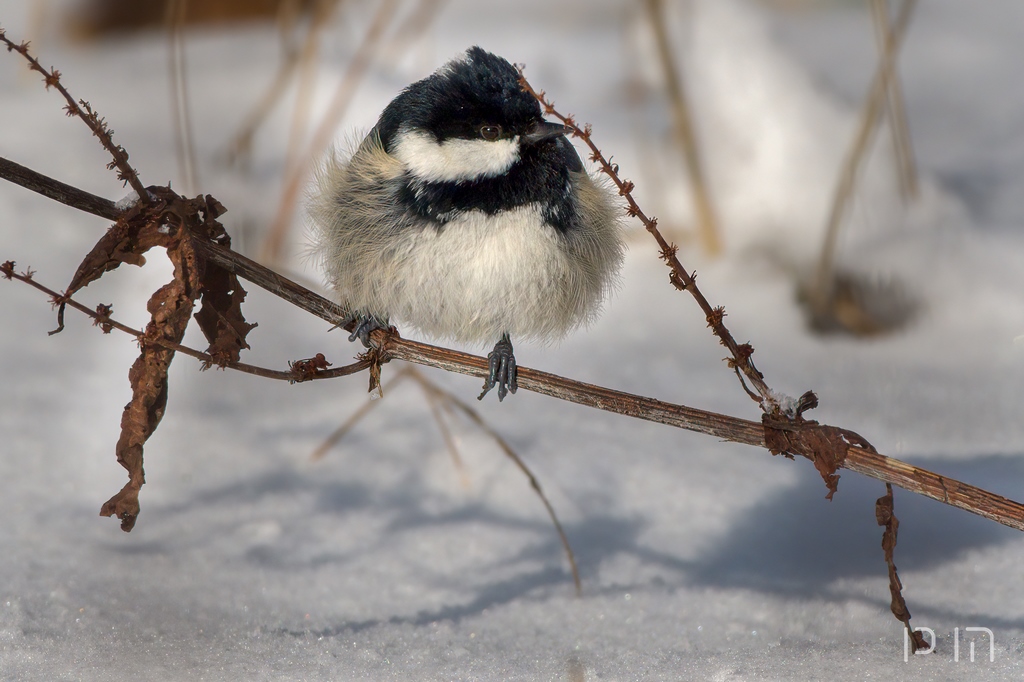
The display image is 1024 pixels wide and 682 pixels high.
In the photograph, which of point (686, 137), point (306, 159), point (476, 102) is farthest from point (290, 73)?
point (476, 102)

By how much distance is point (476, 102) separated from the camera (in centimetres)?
184

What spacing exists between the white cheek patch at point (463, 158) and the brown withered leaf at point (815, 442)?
0.70 meters

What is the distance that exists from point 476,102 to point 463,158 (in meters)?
0.11

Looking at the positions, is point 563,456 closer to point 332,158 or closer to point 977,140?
point 332,158

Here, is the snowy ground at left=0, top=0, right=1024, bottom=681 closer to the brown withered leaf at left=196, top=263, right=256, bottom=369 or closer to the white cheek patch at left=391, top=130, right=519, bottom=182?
the brown withered leaf at left=196, top=263, right=256, bottom=369

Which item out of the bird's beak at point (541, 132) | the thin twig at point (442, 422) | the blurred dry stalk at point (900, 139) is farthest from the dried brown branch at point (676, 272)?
the blurred dry stalk at point (900, 139)

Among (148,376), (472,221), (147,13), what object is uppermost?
(147,13)

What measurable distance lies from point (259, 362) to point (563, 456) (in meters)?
1.10

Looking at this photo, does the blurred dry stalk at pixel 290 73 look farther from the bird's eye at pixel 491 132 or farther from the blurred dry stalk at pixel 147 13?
the bird's eye at pixel 491 132

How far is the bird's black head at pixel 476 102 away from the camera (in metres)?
1.82

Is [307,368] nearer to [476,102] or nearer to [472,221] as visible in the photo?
[472,221]

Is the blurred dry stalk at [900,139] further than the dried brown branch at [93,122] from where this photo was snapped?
Yes

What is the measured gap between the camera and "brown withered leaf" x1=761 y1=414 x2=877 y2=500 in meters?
1.66

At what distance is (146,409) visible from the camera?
171 cm
